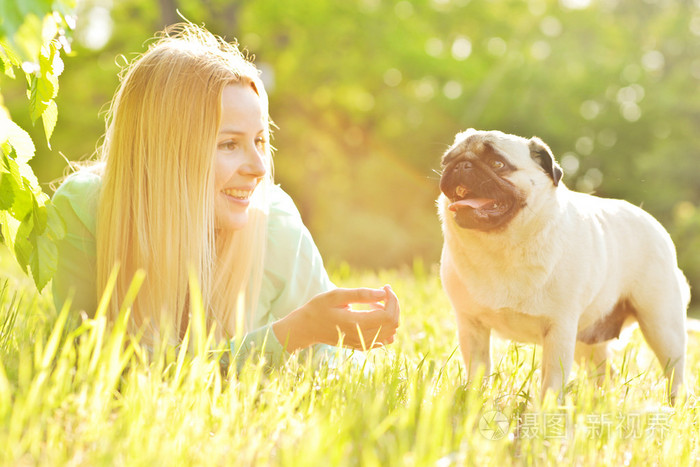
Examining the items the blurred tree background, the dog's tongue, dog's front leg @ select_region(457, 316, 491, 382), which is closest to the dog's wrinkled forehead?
the dog's tongue

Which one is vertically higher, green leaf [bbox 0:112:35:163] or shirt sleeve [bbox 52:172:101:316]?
green leaf [bbox 0:112:35:163]

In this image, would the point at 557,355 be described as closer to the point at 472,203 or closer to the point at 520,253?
the point at 520,253

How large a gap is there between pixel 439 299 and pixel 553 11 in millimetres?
13811

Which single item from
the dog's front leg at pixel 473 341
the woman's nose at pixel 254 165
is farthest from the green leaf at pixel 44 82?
the dog's front leg at pixel 473 341

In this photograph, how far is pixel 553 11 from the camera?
17.3 m

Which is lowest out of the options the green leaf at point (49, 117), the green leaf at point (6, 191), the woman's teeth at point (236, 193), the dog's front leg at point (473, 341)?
the dog's front leg at point (473, 341)

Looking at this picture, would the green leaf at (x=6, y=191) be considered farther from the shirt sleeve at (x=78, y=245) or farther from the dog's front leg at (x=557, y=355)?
the dog's front leg at (x=557, y=355)

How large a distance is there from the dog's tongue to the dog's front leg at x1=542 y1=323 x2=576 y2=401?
58cm

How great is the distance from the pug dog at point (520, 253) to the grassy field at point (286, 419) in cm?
36

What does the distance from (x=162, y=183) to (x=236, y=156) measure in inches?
13.3

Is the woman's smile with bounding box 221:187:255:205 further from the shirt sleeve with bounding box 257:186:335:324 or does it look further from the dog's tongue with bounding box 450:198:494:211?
the dog's tongue with bounding box 450:198:494:211

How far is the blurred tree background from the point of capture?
1380 centimetres

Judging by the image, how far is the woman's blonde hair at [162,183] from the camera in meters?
2.97

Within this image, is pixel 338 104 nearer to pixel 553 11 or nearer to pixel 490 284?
pixel 553 11
